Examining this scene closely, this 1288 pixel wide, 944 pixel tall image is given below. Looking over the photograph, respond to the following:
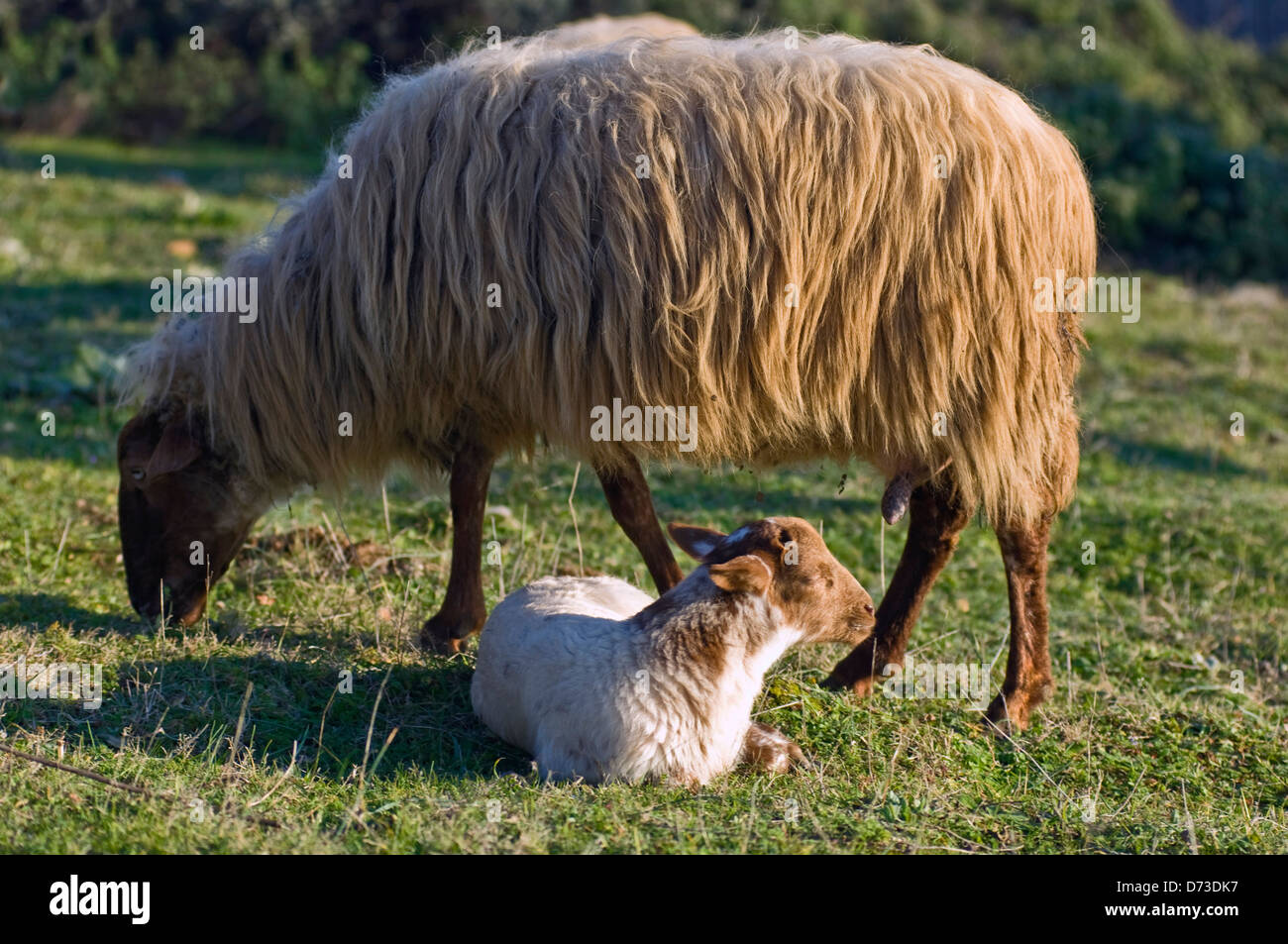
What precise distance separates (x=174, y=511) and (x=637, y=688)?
258cm

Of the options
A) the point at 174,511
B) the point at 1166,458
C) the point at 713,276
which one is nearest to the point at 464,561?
the point at 174,511

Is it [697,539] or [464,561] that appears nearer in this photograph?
[697,539]

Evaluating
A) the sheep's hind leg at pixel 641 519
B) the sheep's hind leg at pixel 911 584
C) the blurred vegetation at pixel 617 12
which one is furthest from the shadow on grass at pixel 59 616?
the blurred vegetation at pixel 617 12

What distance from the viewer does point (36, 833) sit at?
11.7ft

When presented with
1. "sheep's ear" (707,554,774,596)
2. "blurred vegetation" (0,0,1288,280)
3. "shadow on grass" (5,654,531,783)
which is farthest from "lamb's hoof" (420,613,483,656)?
"blurred vegetation" (0,0,1288,280)

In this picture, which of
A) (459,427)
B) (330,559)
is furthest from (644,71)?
(330,559)

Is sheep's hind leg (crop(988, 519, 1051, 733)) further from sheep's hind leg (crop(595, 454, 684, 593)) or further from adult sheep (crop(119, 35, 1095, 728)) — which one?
sheep's hind leg (crop(595, 454, 684, 593))

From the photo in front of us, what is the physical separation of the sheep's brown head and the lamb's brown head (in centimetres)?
240

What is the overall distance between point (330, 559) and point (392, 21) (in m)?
14.1

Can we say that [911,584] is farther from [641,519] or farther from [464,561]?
[464,561]

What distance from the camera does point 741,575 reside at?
4242mm

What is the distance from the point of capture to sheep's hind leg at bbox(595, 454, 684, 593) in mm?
5320

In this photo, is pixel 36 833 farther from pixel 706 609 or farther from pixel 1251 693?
pixel 1251 693
